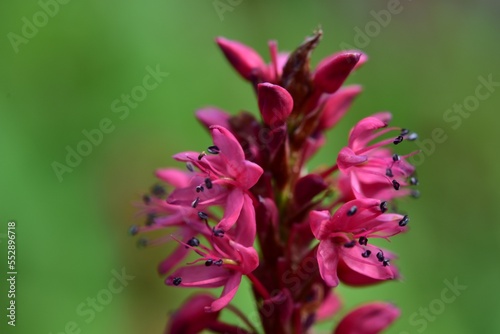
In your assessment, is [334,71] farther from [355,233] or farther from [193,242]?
[193,242]

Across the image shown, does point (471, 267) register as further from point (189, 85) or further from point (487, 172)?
point (189, 85)

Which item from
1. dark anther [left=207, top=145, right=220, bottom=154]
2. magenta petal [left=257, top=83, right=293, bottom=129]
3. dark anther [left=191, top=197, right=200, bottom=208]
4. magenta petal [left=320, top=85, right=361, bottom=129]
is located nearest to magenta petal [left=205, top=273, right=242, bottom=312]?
dark anther [left=191, top=197, right=200, bottom=208]

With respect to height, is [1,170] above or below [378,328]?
above

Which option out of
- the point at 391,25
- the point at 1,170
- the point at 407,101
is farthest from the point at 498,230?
the point at 1,170

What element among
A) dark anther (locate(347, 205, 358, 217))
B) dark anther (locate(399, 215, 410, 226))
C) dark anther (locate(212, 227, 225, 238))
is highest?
dark anther (locate(212, 227, 225, 238))

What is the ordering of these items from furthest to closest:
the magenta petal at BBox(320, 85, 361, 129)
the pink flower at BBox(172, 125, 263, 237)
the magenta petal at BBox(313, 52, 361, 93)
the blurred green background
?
the blurred green background < the magenta petal at BBox(320, 85, 361, 129) < the magenta petal at BBox(313, 52, 361, 93) < the pink flower at BBox(172, 125, 263, 237)

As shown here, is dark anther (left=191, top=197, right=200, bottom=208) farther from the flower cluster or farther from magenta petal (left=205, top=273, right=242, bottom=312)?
magenta petal (left=205, top=273, right=242, bottom=312)

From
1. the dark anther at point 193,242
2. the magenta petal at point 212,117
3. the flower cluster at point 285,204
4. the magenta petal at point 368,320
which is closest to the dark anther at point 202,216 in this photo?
the flower cluster at point 285,204
